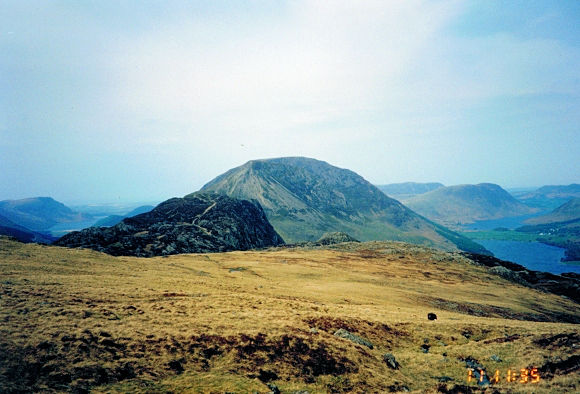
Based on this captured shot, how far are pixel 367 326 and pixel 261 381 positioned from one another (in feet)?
57.9

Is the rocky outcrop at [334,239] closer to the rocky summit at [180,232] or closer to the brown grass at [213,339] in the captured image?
the rocky summit at [180,232]

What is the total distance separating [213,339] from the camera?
25.5 m

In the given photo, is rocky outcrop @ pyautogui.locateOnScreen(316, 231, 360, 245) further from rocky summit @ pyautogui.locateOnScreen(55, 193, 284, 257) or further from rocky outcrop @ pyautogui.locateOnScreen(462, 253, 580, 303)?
rocky outcrop @ pyautogui.locateOnScreen(462, 253, 580, 303)

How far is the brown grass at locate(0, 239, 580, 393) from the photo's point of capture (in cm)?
1992

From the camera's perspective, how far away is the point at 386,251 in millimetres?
130250

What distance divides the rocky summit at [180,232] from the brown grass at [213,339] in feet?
188

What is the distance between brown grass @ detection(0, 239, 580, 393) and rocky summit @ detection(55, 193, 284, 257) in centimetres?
5744

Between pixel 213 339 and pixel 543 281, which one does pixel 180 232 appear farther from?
pixel 543 281

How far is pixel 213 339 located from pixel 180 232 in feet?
369
